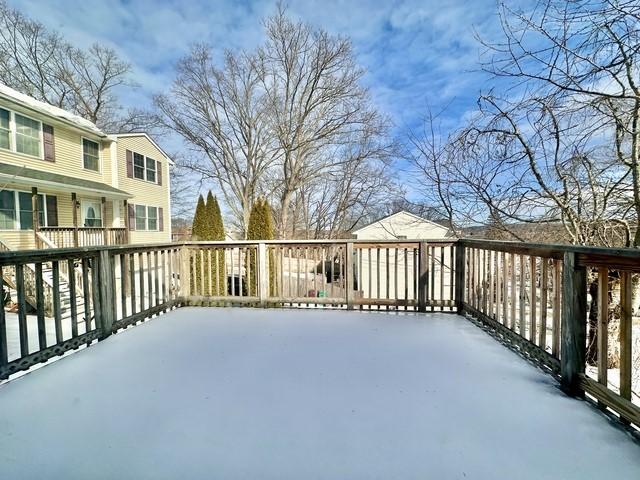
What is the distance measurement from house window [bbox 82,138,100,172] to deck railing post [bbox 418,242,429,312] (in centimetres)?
1165

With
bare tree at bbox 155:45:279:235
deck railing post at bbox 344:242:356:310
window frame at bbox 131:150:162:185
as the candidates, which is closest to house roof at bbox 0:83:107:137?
window frame at bbox 131:150:162:185

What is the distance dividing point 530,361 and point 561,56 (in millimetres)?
2982

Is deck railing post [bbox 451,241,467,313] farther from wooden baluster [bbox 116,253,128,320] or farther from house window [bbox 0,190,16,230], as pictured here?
house window [bbox 0,190,16,230]

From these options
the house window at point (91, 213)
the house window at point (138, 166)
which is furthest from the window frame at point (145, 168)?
the house window at point (91, 213)

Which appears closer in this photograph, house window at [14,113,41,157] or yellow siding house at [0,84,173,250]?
yellow siding house at [0,84,173,250]

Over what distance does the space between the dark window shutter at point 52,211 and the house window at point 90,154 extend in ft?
6.07

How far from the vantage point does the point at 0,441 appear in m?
1.46

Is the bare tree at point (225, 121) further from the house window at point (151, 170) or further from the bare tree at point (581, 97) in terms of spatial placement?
the bare tree at point (581, 97)

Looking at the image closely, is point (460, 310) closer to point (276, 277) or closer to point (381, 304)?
point (381, 304)

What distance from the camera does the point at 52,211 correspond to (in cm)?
910

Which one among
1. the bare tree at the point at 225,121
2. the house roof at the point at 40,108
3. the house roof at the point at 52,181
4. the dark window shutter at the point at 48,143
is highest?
the bare tree at the point at 225,121

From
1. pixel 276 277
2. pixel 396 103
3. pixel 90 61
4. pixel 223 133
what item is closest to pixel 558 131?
pixel 276 277

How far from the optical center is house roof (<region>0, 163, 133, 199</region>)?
736 cm

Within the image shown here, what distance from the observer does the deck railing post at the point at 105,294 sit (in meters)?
2.93
